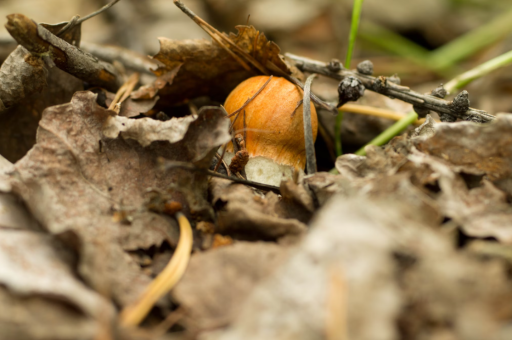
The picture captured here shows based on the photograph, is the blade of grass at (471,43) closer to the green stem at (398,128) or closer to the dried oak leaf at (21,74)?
the green stem at (398,128)

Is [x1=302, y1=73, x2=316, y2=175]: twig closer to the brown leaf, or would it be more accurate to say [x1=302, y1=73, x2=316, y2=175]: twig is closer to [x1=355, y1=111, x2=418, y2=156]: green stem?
the brown leaf

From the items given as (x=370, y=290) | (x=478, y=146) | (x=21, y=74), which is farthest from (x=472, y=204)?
(x=21, y=74)

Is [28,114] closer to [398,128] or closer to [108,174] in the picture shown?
[108,174]

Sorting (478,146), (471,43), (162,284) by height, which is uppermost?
(471,43)

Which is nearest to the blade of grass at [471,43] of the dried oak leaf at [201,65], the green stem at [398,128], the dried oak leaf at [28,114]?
the green stem at [398,128]

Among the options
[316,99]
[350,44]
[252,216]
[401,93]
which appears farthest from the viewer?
[350,44]

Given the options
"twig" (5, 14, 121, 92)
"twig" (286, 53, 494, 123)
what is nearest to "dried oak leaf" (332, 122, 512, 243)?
"twig" (286, 53, 494, 123)

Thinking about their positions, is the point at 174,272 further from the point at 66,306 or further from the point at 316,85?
Result: the point at 316,85
